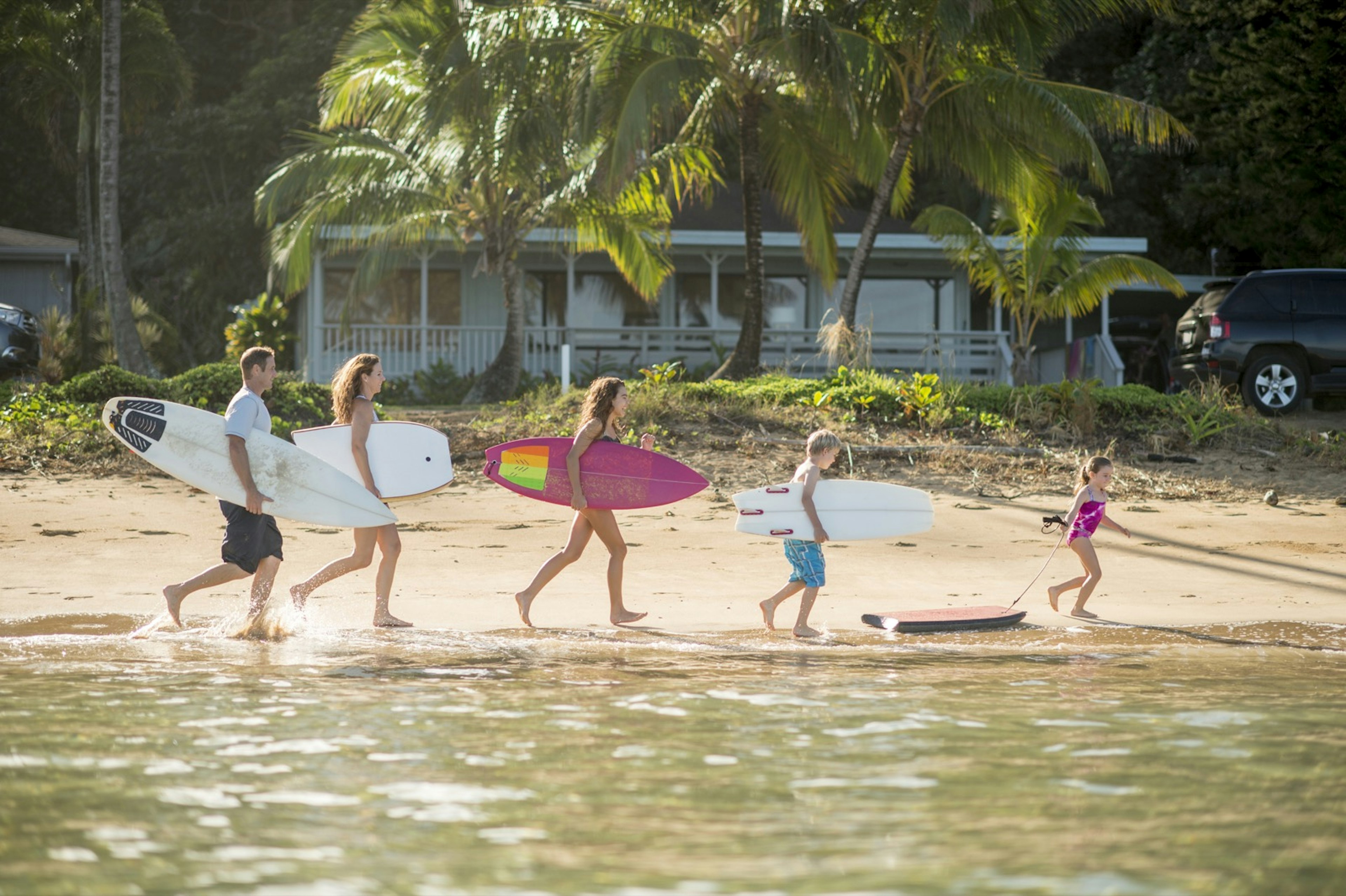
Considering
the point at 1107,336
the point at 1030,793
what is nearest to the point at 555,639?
the point at 1030,793

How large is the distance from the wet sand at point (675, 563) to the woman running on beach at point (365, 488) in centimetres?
33

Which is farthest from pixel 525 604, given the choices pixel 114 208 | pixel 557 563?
pixel 114 208

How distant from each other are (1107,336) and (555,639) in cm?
1657

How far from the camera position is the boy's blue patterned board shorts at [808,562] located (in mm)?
7587

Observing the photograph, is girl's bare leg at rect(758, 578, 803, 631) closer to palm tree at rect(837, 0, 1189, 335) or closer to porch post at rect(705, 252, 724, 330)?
palm tree at rect(837, 0, 1189, 335)

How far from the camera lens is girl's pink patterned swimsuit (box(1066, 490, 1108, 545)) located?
823 cm

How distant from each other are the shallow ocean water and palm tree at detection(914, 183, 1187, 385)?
42.3 feet

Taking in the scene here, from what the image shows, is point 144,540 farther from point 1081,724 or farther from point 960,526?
point 1081,724

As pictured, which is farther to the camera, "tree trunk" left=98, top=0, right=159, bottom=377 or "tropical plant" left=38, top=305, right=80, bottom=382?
"tree trunk" left=98, top=0, right=159, bottom=377

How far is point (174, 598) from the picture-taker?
709 cm

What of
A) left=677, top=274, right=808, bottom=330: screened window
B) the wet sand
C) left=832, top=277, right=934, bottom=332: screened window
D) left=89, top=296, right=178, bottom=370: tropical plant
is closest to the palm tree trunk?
left=89, top=296, right=178, bottom=370: tropical plant

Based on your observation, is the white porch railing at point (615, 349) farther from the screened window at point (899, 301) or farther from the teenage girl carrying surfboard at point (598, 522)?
the teenage girl carrying surfboard at point (598, 522)

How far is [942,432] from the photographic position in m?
14.0

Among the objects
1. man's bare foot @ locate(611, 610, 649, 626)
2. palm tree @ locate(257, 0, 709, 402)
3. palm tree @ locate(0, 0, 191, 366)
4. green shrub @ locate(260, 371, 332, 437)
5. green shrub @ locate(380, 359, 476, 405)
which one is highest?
palm tree @ locate(0, 0, 191, 366)
